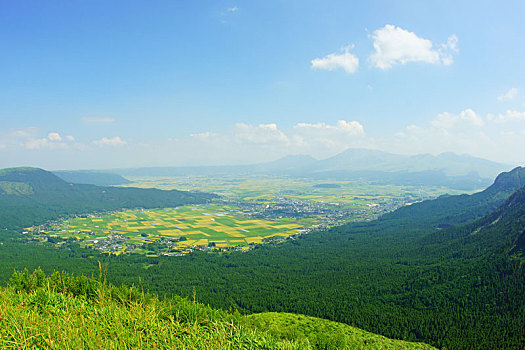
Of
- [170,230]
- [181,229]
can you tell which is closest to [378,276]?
[181,229]

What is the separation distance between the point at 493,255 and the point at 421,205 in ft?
406

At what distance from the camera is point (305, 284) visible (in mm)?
75750

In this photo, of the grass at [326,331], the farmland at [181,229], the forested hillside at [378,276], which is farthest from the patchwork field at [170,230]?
the grass at [326,331]

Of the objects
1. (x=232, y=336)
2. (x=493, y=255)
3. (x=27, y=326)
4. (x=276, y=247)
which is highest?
(x=27, y=326)

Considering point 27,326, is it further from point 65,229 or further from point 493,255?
point 65,229

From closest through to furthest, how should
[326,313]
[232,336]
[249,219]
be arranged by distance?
[232,336] < [326,313] < [249,219]

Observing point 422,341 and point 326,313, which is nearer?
point 422,341

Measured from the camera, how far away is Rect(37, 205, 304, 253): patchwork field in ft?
401

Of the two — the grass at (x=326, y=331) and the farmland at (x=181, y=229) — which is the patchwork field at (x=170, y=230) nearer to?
the farmland at (x=181, y=229)

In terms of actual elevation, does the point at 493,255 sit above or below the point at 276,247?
above

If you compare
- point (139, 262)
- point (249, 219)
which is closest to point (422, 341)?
point (139, 262)

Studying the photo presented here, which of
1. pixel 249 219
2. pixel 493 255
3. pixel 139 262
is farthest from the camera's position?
pixel 249 219

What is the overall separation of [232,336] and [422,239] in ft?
376

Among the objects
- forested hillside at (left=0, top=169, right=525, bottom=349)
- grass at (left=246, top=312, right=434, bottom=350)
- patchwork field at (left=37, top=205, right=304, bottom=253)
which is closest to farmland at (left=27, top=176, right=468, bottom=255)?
patchwork field at (left=37, top=205, right=304, bottom=253)
